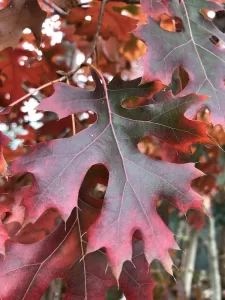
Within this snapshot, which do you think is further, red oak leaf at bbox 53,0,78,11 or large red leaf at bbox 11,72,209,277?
red oak leaf at bbox 53,0,78,11

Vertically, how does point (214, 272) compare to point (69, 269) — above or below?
below

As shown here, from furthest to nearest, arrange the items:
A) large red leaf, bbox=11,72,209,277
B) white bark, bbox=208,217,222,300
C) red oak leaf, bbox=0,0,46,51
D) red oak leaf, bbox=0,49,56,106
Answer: white bark, bbox=208,217,222,300
red oak leaf, bbox=0,49,56,106
red oak leaf, bbox=0,0,46,51
large red leaf, bbox=11,72,209,277

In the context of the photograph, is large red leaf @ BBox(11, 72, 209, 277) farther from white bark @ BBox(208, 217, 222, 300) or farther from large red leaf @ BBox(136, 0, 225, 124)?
white bark @ BBox(208, 217, 222, 300)

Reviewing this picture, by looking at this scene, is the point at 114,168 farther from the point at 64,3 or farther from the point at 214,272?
the point at 214,272

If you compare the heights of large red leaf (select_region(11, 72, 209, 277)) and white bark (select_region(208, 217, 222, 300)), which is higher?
large red leaf (select_region(11, 72, 209, 277))

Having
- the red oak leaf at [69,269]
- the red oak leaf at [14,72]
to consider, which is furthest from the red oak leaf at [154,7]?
the red oak leaf at [14,72]

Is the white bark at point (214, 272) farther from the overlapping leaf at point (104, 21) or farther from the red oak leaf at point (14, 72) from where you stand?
the red oak leaf at point (14, 72)

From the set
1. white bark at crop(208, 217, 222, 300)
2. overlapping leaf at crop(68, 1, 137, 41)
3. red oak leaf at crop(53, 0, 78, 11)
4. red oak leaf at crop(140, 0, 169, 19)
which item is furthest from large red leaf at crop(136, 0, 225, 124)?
white bark at crop(208, 217, 222, 300)

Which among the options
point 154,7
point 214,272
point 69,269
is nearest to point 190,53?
point 154,7
